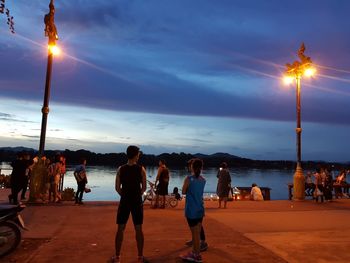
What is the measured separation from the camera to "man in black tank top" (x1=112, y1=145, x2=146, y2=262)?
730cm

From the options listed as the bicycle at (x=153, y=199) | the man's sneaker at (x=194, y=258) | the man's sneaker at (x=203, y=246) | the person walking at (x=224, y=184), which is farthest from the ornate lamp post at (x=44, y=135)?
the man's sneaker at (x=194, y=258)

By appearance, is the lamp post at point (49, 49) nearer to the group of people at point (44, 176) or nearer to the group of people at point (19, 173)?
the group of people at point (44, 176)

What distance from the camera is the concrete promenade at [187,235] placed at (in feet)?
26.8

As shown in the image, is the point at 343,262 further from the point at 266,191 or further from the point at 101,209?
the point at 266,191

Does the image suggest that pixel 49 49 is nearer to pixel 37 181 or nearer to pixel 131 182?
pixel 37 181

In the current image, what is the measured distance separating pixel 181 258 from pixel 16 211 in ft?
10.8

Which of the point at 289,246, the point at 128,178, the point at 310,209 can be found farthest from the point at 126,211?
the point at 310,209

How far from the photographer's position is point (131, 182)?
289 inches

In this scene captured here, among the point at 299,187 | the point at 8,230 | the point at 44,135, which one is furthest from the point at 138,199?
the point at 299,187

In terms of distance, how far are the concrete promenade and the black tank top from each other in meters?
1.23

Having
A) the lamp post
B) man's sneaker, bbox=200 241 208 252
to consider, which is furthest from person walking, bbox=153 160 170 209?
man's sneaker, bbox=200 241 208 252

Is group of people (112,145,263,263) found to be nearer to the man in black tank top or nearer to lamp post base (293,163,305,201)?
the man in black tank top

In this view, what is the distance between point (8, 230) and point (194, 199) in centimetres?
357

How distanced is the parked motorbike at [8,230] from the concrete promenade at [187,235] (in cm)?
20
